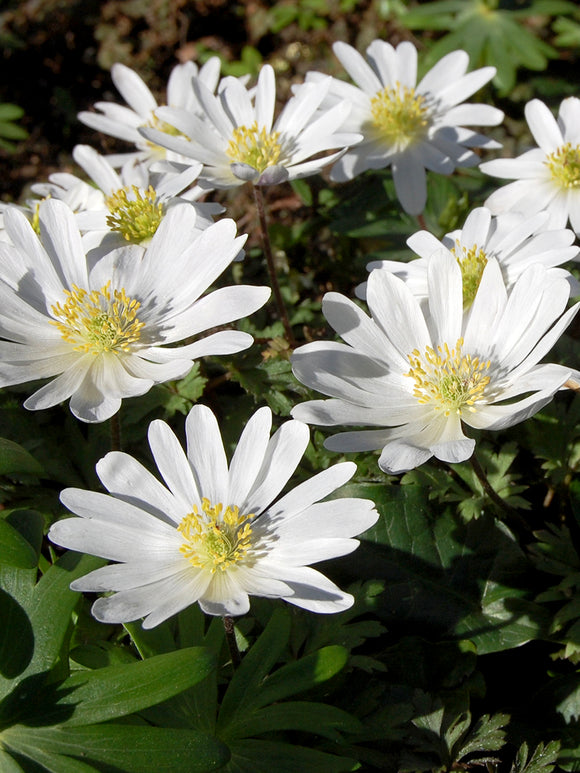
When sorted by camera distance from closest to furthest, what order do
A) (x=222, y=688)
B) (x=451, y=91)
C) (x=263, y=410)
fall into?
1. (x=263, y=410)
2. (x=222, y=688)
3. (x=451, y=91)

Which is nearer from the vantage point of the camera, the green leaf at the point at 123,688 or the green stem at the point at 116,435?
the green leaf at the point at 123,688

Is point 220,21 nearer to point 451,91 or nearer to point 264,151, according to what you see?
point 451,91

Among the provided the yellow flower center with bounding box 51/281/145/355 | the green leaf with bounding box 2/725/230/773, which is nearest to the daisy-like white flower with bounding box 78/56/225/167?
the yellow flower center with bounding box 51/281/145/355

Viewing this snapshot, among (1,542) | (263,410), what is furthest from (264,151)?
(1,542)

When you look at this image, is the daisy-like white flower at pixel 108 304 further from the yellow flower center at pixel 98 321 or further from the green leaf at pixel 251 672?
the green leaf at pixel 251 672

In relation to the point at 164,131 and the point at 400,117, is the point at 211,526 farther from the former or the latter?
the point at 164,131

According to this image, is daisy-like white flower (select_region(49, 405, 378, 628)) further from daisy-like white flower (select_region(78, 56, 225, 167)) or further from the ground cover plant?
daisy-like white flower (select_region(78, 56, 225, 167))

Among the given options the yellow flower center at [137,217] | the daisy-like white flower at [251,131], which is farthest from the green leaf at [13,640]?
the daisy-like white flower at [251,131]
